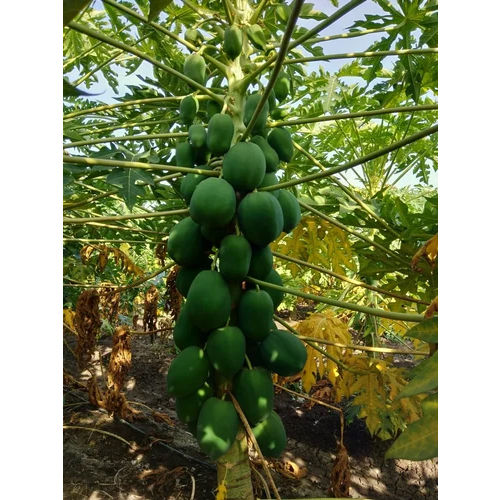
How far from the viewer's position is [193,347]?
1.25m

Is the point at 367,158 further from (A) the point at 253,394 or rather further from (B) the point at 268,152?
(A) the point at 253,394

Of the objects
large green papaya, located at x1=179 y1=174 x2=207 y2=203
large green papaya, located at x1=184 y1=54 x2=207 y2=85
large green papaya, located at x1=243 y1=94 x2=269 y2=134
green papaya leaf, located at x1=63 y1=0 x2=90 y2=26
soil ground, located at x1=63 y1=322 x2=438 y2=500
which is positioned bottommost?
soil ground, located at x1=63 y1=322 x2=438 y2=500

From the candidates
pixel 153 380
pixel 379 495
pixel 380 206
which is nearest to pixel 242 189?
pixel 380 206

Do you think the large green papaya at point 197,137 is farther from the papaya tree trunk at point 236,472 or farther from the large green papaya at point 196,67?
the papaya tree trunk at point 236,472

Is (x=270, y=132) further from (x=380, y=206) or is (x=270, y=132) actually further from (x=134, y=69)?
(x=134, y=69)

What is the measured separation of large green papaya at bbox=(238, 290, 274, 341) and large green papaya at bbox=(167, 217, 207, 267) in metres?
0.20

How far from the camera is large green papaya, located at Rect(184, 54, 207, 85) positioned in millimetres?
1540

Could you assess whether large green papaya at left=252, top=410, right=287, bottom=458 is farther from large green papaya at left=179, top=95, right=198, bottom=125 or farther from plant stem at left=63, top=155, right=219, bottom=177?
→ large green papaya at left=179, top=95, right=198, bottom=125

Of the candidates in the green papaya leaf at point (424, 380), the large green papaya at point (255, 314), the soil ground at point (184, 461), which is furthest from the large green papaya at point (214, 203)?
the soil ground at point (184, 461)

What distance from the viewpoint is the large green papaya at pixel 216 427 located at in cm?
112

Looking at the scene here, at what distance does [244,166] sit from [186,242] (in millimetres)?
281

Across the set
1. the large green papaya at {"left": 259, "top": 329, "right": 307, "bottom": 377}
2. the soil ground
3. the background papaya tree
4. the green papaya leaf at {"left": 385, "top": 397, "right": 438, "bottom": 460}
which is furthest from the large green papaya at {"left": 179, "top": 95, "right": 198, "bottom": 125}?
the soil ground

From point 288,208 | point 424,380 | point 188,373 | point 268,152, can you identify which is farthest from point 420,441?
point 268,152
